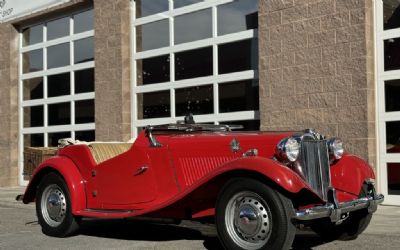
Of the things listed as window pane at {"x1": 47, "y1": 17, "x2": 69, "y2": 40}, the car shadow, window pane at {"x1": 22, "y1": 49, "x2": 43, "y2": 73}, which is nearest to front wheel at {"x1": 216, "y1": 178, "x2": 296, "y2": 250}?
the car shadow

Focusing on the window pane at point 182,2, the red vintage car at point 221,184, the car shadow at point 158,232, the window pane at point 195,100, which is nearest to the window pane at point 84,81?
the window pane at point 195,100

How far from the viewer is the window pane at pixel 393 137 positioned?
8508 mm

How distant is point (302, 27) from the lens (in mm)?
9062

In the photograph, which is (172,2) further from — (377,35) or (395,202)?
(395,202)

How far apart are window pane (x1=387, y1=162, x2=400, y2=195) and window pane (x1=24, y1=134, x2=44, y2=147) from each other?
29.3 ft

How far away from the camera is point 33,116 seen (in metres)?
14.7

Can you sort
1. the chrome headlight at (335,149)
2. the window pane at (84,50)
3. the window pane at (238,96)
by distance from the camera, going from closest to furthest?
1. the chrome headlight at (335,149)
2. the window pane at (238,96)
3. the window pane at (84,50)

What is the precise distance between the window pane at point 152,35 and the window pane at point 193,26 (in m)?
0.33

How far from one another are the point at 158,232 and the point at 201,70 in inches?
185

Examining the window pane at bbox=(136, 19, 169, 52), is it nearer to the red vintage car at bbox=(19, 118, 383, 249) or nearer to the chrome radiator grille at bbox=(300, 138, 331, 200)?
the red vintage car at bbox=(19, 118, 383, 249)

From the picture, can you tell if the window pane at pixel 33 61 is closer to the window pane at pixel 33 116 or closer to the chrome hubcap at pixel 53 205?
the window pane at pixel 33 116

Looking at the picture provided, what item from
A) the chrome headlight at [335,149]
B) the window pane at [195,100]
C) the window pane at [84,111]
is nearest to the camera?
the chrome headlight at [335,149]

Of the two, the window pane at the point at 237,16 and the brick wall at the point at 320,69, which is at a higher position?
the window pane at the point at 237,16

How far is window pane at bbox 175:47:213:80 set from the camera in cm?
1076
